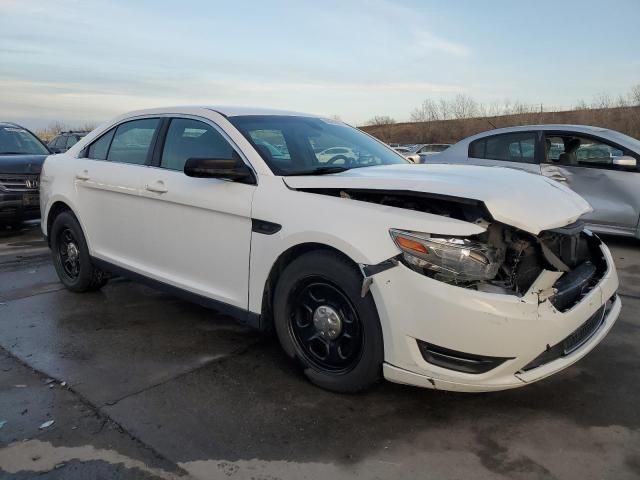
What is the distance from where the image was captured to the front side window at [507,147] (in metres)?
7.62

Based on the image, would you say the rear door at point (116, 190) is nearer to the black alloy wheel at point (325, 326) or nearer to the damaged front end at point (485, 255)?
the black alloy wheel at point (325, 326)

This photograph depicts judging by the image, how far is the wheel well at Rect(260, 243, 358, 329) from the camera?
327 centimetres

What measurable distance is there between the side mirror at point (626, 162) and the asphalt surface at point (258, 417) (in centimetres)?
336

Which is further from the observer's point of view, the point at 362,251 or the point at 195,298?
the point at 195,298

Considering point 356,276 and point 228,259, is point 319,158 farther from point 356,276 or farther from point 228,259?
point 356,276

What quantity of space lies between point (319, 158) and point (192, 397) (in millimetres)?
1849

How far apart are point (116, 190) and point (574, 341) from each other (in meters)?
3.52

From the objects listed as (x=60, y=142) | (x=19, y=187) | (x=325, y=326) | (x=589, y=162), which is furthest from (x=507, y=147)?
(x=60, y=142)

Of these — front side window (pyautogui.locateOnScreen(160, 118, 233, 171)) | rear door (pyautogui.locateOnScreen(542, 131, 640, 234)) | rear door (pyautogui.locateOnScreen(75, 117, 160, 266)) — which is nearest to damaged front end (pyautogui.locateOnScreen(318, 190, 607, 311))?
front side window (pyautogui.locateOnScreen(160, 118, 233, 171))

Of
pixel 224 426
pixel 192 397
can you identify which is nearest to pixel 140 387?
pixel 192 397

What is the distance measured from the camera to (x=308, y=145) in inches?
165

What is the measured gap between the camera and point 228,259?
3.74 meters

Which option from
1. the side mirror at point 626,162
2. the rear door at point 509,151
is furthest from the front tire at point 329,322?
the side mirror at point 626,162

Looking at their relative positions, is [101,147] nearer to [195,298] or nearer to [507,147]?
[195,298]
